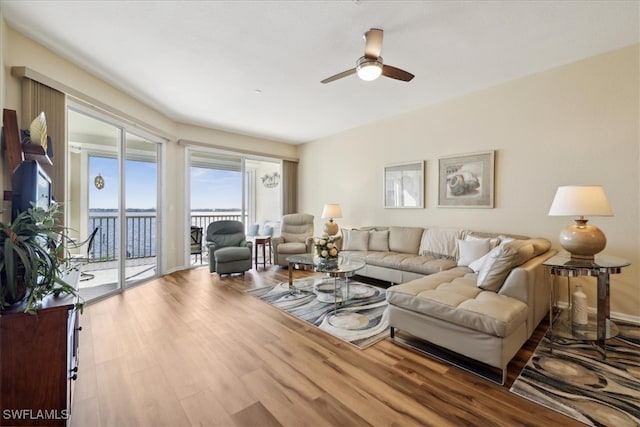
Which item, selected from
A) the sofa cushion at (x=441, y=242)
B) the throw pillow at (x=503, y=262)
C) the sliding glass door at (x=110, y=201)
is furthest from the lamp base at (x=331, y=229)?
the throw pillow at (x=503, y=262)

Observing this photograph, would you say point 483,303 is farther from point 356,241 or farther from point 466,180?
point 356,241

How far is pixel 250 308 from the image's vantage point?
3248 millimetres

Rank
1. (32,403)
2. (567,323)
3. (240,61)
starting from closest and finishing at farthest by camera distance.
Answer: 1. (32,403)
2. (567,323)
3. (240,61)

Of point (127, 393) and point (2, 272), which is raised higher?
point (2, 272)

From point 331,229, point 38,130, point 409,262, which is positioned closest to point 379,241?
point 409,262

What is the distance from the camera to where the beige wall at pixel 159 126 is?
242cm

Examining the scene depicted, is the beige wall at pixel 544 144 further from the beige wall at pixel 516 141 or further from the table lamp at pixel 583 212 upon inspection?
the table lamp at pixel 583 212

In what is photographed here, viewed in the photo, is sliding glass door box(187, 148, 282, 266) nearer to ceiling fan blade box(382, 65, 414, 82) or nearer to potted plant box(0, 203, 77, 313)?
potted plant box(0, 203, 77, 313)

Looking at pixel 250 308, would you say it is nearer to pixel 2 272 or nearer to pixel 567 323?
pixel 2 272

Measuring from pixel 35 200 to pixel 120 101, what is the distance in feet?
8.23

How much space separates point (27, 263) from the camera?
1318mm

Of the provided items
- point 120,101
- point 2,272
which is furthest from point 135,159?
point 2,272

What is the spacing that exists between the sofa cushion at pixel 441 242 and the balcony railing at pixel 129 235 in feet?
14.7

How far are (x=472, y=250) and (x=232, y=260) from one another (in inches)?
144
